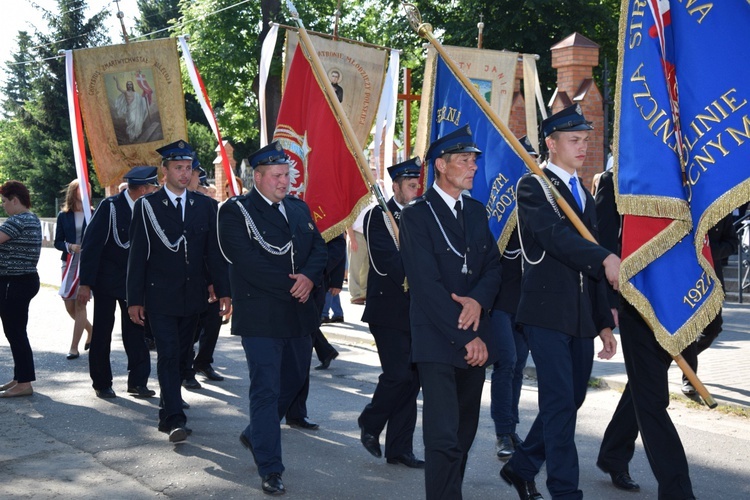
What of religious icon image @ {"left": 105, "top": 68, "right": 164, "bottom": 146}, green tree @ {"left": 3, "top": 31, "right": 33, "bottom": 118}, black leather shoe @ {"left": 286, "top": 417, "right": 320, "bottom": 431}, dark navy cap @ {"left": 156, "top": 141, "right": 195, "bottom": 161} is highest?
green tree @ {"left": 3, "top": 31, "right": 33, "bottom": 118}

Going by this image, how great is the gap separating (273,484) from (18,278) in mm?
4110

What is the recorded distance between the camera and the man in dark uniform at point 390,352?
674 cm

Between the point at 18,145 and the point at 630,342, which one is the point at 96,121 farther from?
the point at 18,145

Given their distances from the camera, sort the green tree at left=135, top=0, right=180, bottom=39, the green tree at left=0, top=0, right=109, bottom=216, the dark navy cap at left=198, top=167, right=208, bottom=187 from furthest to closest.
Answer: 1. the green tree at left=135, top=0, right=180, bottom=39
2. the green tree at left=0, top=0, right=109, bottom=216
3. the dark navy cap at left=198, top=167, right=208, bottom=187

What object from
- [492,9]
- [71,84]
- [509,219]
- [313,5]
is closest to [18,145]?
[313,5]

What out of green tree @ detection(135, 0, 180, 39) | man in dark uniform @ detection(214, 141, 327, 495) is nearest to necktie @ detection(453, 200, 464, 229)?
man in dark uniform @ detection(214, 141, 327, 495)

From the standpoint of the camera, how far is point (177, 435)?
23.8 feet

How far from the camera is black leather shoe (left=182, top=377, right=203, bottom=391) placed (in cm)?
946

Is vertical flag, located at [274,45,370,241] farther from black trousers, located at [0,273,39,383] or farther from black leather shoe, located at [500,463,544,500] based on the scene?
black leather shoe, located at [500,463,544,500]

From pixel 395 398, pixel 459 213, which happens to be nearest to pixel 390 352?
pixel 395 398

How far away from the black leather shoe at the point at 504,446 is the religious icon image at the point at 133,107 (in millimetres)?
5308

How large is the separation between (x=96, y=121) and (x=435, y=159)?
616 centimetres

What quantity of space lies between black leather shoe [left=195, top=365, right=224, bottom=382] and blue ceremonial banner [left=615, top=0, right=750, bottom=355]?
5803 millimetres

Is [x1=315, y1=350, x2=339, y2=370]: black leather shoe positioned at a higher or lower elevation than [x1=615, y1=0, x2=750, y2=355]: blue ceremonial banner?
lower
